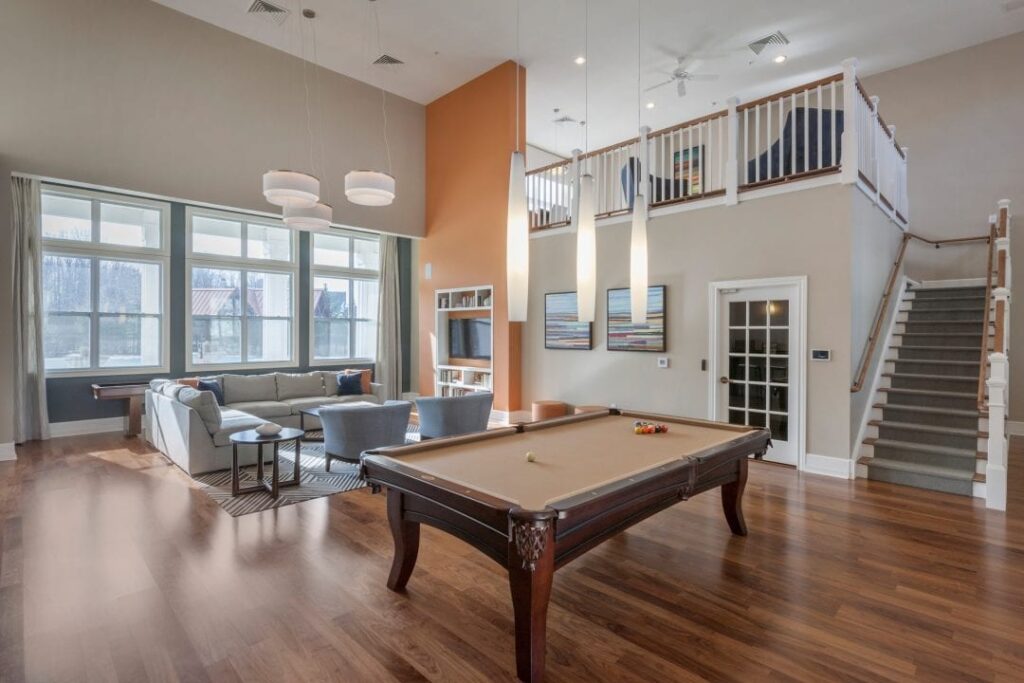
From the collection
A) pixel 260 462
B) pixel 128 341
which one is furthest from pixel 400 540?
pixel 128 341

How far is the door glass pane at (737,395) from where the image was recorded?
5695 mm

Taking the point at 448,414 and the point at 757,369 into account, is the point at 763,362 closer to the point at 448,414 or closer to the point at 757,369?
the point at 757,369

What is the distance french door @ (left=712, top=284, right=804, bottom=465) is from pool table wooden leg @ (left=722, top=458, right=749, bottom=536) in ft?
7.08

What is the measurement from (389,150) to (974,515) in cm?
870

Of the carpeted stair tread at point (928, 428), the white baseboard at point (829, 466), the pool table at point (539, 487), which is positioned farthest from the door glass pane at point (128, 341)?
the carpeted stair tread at point (928, 428)

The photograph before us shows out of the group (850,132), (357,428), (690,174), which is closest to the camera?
(850,132)

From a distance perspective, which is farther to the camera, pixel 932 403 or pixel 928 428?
pixel 932 403

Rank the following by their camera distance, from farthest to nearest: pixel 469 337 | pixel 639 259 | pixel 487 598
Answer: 1. pixel 469 337
2. pixel 639 259
3. pixel 487 598

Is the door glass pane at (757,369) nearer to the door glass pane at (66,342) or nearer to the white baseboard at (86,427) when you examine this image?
the white baseboard at (86,427)

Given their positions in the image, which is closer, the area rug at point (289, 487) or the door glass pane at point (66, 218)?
the area rug at point (289, 487)

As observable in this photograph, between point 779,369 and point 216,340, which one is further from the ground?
point 216,340

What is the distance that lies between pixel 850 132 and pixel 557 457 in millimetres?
4440

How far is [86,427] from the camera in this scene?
6809 mm

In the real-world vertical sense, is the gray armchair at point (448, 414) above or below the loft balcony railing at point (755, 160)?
below
